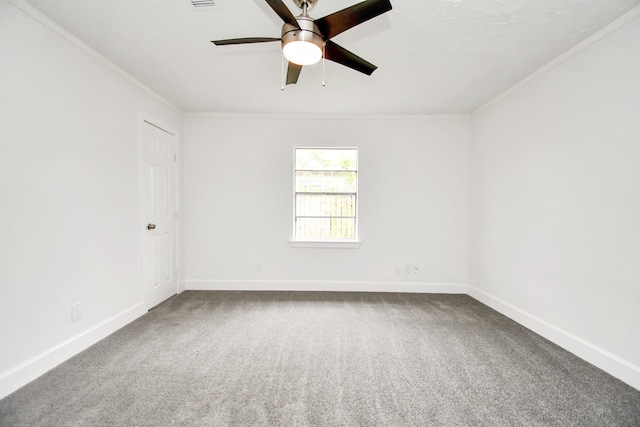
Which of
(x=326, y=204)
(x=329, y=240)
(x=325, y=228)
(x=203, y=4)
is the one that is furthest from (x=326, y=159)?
(x=203, y=4)

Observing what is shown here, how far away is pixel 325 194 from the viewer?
416 cm

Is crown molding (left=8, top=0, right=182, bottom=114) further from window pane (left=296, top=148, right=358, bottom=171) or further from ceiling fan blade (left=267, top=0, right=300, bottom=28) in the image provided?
window pane (left=296, top=148, right=358, bottom=171)

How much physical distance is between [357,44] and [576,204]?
2.23m

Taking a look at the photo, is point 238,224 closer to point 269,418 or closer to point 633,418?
point 269,418

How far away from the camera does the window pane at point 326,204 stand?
13.6 ft

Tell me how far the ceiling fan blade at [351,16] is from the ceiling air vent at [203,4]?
81 centimetres

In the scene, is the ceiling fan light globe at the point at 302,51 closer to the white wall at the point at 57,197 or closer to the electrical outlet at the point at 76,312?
the white wall at the point at 57,197

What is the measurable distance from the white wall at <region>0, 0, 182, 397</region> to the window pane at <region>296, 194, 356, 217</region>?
2.10 meters

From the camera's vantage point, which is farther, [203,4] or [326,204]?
[326,204]

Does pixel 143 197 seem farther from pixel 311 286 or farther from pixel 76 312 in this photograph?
pixel 311 286

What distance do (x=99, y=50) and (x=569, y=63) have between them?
399cm

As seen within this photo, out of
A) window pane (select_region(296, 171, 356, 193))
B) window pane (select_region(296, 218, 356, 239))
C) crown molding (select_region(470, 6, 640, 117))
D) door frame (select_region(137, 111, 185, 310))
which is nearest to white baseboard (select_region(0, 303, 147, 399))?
door frame (select_region(137, 111, 185, 310))

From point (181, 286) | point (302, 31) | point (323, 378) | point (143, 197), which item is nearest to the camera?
point (302, 31)

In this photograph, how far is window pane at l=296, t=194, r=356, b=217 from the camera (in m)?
4.16
